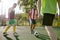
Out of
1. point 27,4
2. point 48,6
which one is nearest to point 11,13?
point 27,4

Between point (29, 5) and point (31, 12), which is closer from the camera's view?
point (31, 12)

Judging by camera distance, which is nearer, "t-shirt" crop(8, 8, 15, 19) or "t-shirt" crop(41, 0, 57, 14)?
"t-shirt" crop(41, 0, 57, 14)

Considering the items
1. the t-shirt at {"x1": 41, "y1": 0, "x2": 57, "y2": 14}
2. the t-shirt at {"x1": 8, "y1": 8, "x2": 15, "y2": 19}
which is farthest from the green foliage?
the t-shirt at {"x1": 41, "y1": 0, "x2": 57, "y2": 14}

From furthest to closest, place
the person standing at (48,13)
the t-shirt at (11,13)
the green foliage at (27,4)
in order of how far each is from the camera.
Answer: the green foliage at (27,4), the t-shirt at (11,13), the person standing at (48,13)

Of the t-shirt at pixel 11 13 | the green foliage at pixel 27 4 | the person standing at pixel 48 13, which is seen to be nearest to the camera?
the person standing at pixel 48 13

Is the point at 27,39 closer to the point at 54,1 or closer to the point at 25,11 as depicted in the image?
the point at 54,1

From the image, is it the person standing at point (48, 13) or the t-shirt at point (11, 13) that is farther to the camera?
the t-shirt at point (11, 13)

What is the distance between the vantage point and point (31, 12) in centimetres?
551

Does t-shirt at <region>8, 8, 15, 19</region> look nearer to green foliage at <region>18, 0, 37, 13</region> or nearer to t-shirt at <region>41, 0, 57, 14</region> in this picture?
green foliage at <region>18, 0, 37, 13</region>

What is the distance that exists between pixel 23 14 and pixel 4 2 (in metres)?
0.70

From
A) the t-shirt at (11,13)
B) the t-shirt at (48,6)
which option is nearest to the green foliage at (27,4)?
the t-shirt at (11,13)

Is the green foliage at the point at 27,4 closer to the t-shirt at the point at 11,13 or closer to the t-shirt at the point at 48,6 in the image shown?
the t-shirt at the point at 11,13

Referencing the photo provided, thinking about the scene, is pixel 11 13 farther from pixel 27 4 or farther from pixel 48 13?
pixel 48 13

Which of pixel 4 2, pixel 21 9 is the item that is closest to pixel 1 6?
pixel 4 2
